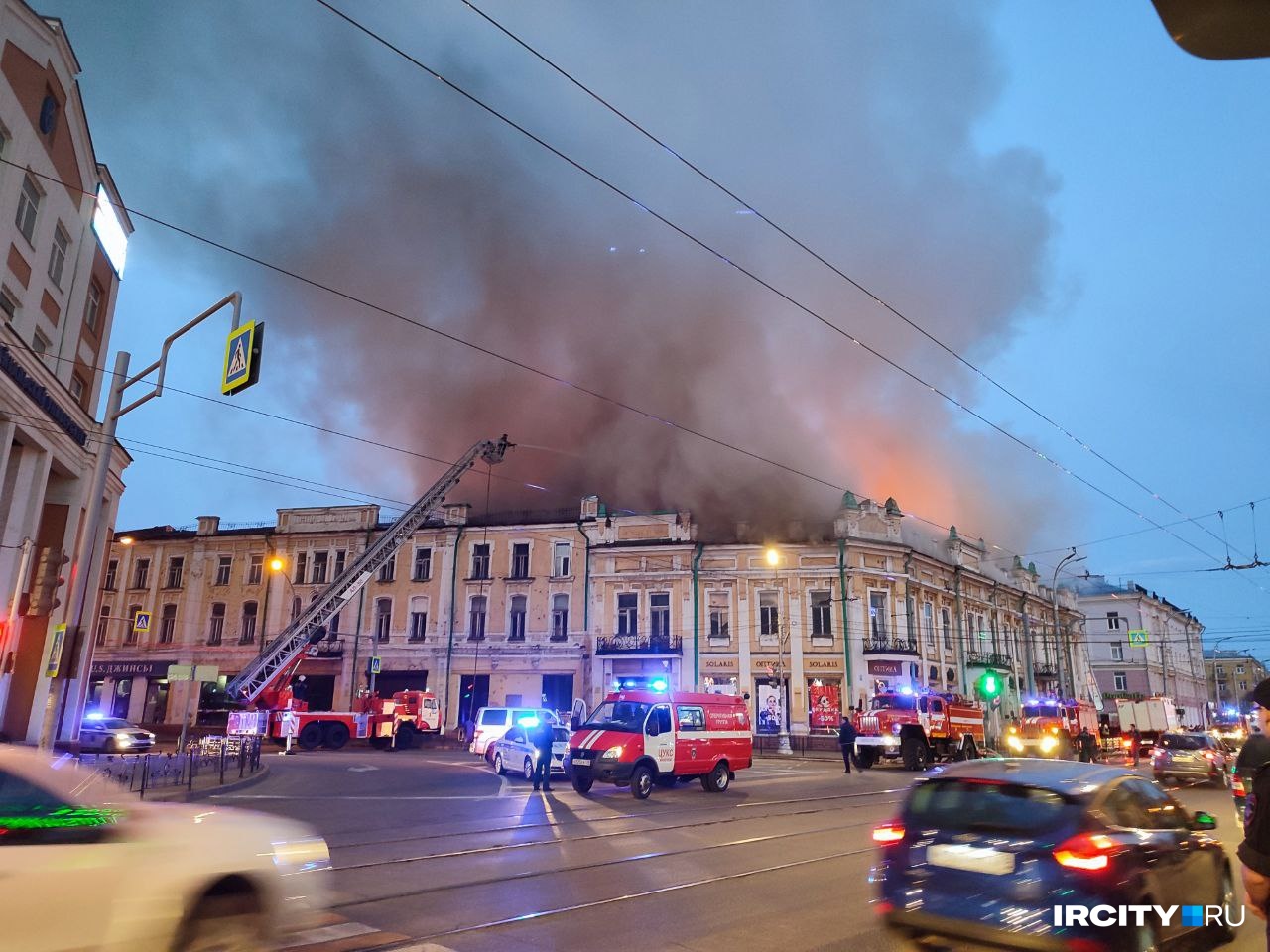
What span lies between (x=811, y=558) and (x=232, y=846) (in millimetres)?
36639

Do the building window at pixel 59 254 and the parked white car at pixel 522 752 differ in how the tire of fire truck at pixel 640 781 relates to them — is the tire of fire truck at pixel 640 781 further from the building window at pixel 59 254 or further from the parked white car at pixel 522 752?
the building window at pixel 59 254

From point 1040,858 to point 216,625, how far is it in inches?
1900

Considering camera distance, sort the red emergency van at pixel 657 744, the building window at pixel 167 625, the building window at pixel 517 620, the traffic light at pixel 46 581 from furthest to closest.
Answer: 1. the building window at pixel 167 625
2. the building window at pixel 517 620
3. the red emergency van at pixel 657 744
4. the traffic light at pixel 46 581

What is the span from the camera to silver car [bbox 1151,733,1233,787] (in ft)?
67.3

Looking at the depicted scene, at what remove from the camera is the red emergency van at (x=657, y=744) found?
56.9 feet

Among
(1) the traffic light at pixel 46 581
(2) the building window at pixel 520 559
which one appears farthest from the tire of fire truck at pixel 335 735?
(1) the traffic light at pixel 46 581

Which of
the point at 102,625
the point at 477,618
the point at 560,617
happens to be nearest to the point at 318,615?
the point at 477,618

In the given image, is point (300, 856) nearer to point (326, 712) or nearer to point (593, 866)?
point (593, 866)

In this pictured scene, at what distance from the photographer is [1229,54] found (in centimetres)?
218

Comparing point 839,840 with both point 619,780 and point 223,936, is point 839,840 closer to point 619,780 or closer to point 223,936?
point 619,780

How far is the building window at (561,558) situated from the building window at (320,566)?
12.5 meters

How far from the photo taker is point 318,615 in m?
31.7

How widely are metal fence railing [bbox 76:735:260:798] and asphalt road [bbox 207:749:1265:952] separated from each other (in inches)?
54.4

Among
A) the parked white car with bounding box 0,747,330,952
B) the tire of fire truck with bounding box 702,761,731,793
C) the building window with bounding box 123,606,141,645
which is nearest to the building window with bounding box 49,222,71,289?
the tire of fire truck with bounding box 702,761,731,793
